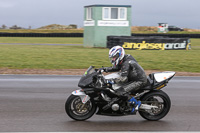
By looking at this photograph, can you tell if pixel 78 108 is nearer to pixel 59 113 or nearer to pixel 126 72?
pixel 59 113

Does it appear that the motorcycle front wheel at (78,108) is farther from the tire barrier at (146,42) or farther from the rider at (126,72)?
the tire barrier at (146,42)

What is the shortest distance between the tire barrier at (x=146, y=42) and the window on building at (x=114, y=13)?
11.6ft

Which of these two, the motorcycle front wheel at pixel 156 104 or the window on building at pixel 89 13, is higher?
the window on building at pixel 89 13

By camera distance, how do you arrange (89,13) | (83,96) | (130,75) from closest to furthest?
(83,96) < (130,75) < (89,13)

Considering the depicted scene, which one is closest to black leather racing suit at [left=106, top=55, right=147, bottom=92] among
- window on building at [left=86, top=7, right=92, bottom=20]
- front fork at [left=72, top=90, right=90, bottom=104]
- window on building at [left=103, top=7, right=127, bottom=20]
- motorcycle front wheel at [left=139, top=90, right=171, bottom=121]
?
motorcycle front wheel at [left=139, top=90, right=171, bottom=121]

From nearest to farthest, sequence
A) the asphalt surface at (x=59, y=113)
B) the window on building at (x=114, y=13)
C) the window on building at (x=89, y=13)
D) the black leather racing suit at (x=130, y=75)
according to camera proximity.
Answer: the asphalt surface at (x=59, y=113)
the black leather racing suit at (x=130, y=75)
the window on building at (x=114, y=13)
the window on building at (x=89, y=13)

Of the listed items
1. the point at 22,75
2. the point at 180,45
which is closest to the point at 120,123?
the point at 22,75

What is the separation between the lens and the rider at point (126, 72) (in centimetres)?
645

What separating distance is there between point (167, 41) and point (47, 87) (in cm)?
1819

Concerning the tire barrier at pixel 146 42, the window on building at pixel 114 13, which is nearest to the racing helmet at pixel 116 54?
the tire barrier at pixel 146 42

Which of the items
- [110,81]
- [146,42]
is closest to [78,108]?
[110,81]

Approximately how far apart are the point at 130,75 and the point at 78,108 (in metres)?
A: 1.10

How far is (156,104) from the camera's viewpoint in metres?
6.80

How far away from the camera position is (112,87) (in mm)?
6453
